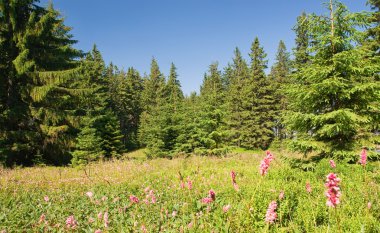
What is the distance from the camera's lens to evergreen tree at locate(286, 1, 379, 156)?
8.95 meters

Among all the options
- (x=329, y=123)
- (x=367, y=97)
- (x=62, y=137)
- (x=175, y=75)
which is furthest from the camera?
(x=175, y=75)

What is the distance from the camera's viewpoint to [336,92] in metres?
9.39

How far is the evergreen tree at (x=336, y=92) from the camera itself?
8.95 meters

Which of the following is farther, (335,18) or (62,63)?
(62,63)

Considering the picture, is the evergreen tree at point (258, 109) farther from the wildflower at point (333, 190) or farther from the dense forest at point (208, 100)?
the wildflower at point (333, 190)

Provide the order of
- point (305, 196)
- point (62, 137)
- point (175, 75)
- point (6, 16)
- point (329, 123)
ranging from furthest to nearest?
point (175, 75), point (62, 137), point (6, 16), point (329, 123), point (305, 196)

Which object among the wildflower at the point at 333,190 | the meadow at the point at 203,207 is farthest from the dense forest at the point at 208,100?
the wildflower at the point at 333,190

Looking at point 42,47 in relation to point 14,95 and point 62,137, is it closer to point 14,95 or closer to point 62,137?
point 14,95

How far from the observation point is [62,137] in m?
18.9

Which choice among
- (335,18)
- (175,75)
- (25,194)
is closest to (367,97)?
(335,18)

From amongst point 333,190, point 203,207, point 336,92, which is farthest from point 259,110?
point 333,190

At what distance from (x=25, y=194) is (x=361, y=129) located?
35.5ft

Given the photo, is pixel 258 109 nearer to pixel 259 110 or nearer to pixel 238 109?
pixel 259 110

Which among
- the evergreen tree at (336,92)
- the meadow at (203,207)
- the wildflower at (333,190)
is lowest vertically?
the meadow at (203,207)
